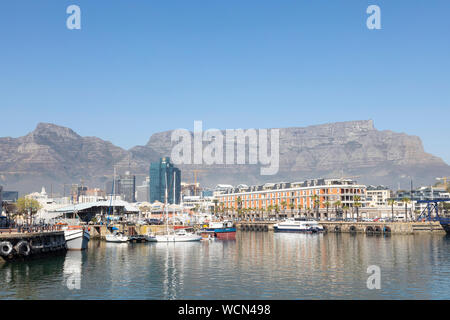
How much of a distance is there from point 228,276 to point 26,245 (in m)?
37.5

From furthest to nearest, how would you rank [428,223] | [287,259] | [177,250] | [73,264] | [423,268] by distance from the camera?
1. [428,223]
2. [177,250]
3. [287,259]
4. [73,264]
5. [423,268]

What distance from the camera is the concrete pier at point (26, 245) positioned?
254 ft

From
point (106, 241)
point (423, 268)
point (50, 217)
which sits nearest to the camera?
point (423, 268)

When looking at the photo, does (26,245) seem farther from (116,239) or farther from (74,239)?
(116,239)

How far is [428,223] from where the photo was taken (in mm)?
169500

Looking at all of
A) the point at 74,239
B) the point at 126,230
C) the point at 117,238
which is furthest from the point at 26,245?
the point at 126,230

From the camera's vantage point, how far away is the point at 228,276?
64.7 m

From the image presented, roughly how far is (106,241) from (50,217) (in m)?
60.8

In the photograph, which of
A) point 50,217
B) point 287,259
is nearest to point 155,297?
point 287,259

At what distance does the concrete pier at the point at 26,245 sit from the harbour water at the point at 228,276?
9.83 feet

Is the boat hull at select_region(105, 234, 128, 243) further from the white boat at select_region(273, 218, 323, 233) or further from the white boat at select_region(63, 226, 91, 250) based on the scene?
the white boat at select_region(273, 218, 323, 233)
